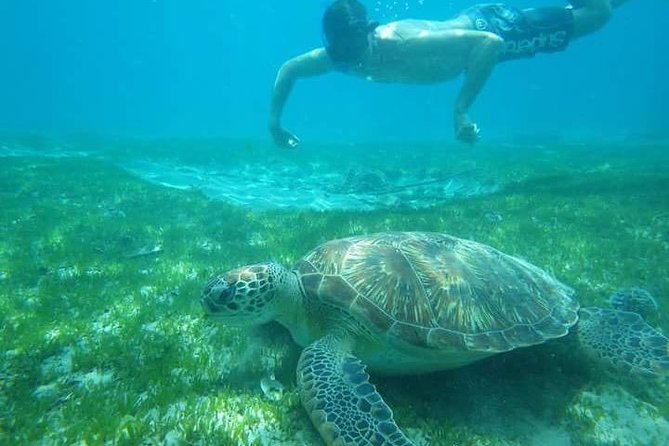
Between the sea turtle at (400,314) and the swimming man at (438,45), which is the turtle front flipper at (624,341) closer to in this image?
the sea turtle at (400,314)

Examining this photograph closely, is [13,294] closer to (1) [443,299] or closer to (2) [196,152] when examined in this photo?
(1) [443,299]

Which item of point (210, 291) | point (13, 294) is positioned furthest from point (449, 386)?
point (13, 294)

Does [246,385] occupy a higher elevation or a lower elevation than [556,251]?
higher

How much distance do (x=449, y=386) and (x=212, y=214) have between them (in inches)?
385

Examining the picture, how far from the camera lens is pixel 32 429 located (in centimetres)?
388

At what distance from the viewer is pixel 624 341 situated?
4934 mm

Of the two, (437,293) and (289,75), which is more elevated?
(289,75)

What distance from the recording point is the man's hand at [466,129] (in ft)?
30.3

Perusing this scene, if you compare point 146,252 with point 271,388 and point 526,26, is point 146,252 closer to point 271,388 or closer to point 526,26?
point 271,388

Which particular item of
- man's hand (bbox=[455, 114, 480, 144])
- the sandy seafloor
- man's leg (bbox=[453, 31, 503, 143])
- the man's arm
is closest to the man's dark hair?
the man's arm

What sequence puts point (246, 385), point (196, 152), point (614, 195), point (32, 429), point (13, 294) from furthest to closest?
point (196, 152) < point (614, 195) < point (13, 294) < point (246, 385) < point (32, 429)

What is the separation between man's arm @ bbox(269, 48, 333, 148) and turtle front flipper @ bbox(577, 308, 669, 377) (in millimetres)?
7273

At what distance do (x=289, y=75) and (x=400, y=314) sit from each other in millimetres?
7656

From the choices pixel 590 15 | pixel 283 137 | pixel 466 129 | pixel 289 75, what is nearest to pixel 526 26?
pixel 590 15
